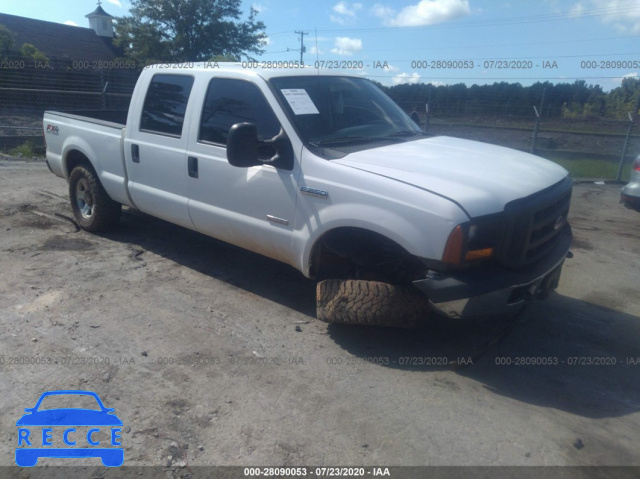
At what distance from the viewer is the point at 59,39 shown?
131ft

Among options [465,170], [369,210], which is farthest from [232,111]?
[465,170]

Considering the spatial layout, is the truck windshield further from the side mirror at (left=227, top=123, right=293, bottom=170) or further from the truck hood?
the truck hood

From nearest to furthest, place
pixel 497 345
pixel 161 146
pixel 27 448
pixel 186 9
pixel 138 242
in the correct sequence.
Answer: pixel 27 448
pixel 497 345
pixel 161 146
pixel 138 242
pixel 186 9

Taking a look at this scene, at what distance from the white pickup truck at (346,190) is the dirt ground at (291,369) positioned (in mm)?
480

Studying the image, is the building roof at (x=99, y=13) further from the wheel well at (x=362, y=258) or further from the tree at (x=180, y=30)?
the wheel well at (x=362, y=258)

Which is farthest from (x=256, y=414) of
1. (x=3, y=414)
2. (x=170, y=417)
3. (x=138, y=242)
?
(x=138, y=242)

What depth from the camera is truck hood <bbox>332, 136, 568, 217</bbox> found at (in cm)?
332

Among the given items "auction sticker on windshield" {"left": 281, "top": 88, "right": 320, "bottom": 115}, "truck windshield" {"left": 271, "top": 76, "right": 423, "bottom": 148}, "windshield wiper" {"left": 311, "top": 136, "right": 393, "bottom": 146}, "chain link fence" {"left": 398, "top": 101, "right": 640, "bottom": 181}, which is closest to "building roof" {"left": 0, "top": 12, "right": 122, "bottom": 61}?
"chain link fence" {"left": 398, "top": 101, "right": 640, "bottom": 181}

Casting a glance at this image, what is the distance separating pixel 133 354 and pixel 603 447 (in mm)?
3069

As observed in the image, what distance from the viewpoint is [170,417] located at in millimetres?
3107

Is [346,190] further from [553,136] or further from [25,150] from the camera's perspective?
[553,136]

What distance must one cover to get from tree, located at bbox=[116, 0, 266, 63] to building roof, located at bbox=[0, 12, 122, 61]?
407 centimetres

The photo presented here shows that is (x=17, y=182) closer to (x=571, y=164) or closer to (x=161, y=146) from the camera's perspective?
(x=161, y=146)

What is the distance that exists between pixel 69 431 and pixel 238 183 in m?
2.23
